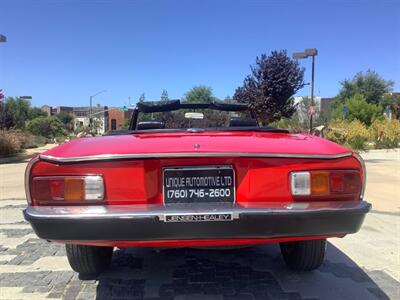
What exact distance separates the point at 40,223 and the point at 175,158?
848 millimetres

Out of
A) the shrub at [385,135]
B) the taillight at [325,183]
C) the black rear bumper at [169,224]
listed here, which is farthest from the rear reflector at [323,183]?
the shrub at [385,135]

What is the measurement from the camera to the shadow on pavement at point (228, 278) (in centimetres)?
329

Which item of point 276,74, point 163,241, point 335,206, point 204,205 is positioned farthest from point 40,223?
point 276,74

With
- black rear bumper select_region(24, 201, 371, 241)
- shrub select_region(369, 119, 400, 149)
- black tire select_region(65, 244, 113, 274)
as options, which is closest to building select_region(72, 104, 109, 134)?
shrub select_region(369, 119, 400, 149)

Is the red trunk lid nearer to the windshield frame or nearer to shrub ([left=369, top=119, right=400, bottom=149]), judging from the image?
the windshield frame

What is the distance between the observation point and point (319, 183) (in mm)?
2723

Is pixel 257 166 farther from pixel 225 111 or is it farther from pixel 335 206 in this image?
pixel 225 111

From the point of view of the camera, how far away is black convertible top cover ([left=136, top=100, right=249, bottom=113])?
208 inches

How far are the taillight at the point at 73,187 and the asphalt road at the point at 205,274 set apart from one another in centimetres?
97

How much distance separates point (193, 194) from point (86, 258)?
4.12 feet

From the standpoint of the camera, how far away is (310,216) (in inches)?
102

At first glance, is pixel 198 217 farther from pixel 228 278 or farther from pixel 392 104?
pixel 392 104

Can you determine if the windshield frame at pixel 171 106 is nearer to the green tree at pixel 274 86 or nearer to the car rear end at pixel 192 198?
the car rear end at pixel 192 198

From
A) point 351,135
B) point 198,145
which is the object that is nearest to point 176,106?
point 198,145
